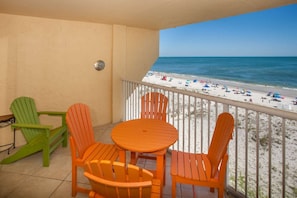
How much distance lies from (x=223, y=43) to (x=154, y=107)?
2911cm

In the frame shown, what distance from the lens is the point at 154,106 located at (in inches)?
107

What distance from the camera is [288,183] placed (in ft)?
11.0

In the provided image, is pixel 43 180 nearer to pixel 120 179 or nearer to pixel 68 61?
pixel 120 179

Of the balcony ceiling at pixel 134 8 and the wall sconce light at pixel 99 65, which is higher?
the balcony ceiling at pixel 134 8

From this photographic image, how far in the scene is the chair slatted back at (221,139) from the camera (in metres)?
1.40

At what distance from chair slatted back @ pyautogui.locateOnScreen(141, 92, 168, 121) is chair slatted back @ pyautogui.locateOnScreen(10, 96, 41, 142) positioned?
174cm

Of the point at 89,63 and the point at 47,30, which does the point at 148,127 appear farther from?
the point at 47,30

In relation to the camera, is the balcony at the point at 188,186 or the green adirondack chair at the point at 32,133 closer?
the balcony at the point at 188,186

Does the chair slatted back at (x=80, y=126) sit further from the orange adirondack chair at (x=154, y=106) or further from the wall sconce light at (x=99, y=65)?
the wall sconce light at (x=99, y=65)

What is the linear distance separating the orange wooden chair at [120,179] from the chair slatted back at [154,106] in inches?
70.4

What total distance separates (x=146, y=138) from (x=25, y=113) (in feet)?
7.62

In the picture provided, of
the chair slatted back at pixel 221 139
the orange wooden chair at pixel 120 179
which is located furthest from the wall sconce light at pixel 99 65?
the orange wooden chair at pixel 120 179

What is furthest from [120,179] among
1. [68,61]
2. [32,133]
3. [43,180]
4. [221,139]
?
[68,61]

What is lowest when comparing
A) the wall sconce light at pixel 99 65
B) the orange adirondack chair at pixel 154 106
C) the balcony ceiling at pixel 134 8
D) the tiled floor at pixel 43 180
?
the tiled floor at pixel 43 180
